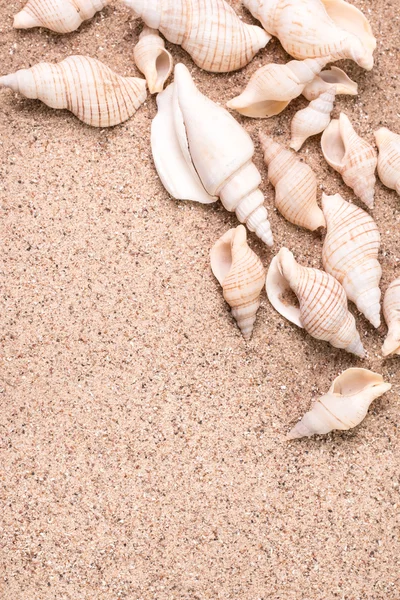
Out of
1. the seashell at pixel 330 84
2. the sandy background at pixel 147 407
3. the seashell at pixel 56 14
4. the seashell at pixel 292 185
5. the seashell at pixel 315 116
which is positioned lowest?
the sandy background at pixel 147 407

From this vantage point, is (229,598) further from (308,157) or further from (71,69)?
(71,69)

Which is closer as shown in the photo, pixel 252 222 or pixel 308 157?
pixel 252 222

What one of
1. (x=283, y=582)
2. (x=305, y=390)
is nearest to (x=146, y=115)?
(x=305, y=390)

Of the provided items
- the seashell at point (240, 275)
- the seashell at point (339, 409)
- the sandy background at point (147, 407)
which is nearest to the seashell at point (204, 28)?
the sandy background at point (147, 407)

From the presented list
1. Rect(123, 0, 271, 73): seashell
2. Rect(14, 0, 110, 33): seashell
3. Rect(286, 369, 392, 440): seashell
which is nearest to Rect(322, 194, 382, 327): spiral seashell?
Rect(286, 369, 392, 440): seashell

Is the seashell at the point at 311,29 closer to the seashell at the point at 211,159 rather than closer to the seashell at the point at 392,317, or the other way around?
the seashell at the point at 211,159
